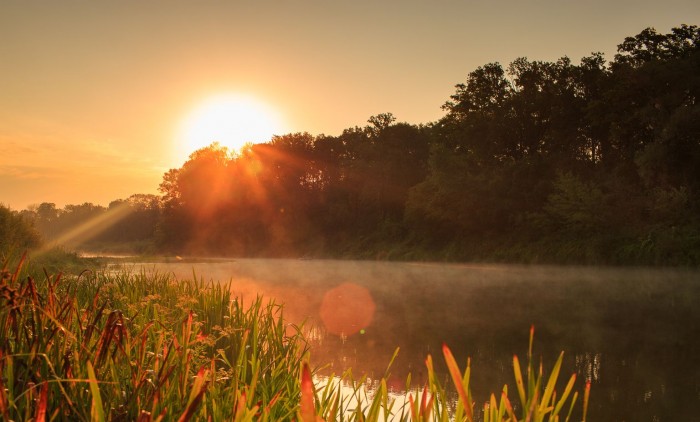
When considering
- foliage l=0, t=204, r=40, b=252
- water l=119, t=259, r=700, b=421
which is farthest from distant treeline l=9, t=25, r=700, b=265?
water l=119, t=259, r=700, b=421

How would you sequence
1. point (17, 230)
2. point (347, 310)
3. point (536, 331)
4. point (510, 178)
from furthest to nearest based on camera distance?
point (510, 178), point (17, 230), point (347, 310), point (536, 331)

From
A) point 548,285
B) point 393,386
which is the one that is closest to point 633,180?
point 548,285

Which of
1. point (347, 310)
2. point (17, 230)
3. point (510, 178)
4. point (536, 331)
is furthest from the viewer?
point (510, 178)

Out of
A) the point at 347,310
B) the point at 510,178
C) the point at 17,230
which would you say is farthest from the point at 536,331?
the point at 510,178

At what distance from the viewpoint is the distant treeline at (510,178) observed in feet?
96.8

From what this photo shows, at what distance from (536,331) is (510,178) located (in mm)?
28179

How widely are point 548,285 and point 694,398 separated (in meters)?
14.5

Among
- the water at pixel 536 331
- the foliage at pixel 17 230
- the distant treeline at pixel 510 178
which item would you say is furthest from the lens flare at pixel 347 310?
the distant treeline at pixel 510 178

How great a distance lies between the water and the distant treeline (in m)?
9.74

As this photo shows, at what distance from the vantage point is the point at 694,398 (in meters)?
6.64

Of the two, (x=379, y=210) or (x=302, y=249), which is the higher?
(x=379, y=210)

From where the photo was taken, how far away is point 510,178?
3797cm

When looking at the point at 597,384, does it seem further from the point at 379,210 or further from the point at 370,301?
the point at 379,210

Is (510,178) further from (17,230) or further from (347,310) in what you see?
(17,230)
